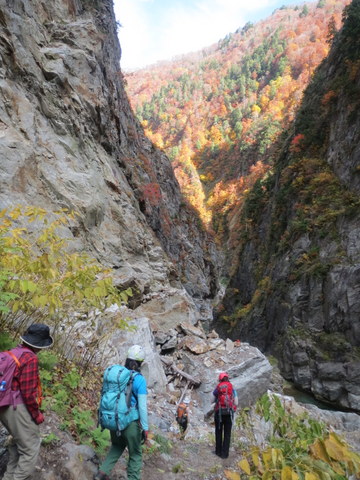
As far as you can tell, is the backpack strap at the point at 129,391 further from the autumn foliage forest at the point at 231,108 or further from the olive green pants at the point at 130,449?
the autumn foliage forest at the point at 231,108

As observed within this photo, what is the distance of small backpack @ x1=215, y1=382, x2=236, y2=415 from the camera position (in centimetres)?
533

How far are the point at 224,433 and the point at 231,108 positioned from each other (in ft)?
377

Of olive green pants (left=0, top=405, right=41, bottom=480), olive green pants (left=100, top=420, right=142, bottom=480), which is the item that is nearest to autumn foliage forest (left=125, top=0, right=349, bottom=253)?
olive green pants (left=100, top=420, right=142, bottom=480)

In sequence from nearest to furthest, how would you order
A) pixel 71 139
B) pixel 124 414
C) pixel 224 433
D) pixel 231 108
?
pixel 124 414 < pixel 224 433 < pixel 71 139 < pixel 231 108

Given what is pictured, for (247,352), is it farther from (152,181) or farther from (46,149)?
(152,181)

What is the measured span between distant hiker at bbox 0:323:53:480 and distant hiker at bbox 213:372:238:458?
3.55 meters

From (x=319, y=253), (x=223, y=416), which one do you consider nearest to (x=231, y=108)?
(x=319, y=253)

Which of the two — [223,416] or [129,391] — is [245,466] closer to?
Answer: [129,391]

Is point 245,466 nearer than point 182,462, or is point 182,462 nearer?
point 245,466

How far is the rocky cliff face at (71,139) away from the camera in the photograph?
9.25 metres

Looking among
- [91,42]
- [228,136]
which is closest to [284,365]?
[91,42]

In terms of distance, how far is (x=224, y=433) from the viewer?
5.27 m

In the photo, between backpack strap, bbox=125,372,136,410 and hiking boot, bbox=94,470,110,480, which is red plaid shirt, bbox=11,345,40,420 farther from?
hiking boot, bbox=94,470,110,480

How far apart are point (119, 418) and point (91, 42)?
58.1 feet
